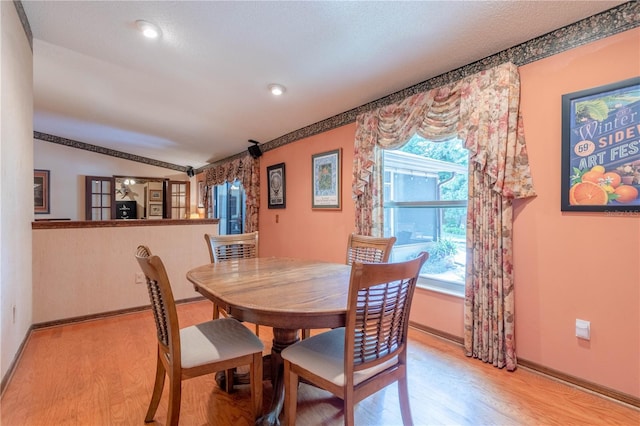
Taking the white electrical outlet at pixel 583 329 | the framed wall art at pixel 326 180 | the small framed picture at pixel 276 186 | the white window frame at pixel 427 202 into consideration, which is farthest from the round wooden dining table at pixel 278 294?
the small framed picture at pixel 276 186

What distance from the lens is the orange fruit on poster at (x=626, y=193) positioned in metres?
1.70

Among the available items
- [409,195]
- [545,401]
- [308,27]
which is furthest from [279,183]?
[545,401]

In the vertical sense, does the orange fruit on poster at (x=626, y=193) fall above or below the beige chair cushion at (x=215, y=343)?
above

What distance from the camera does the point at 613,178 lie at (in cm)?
177

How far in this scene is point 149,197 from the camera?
747 centimetres

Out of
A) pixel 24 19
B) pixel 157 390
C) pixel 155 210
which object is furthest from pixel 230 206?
pixel 157 390

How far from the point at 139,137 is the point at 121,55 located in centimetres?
328

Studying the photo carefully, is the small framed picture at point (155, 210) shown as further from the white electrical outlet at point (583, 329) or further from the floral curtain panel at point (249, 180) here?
the white electrical outlet at point (583, 329)

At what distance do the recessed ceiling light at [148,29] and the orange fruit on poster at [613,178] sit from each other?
3.01m

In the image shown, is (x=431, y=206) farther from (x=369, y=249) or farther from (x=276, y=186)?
(x=276, y=186)

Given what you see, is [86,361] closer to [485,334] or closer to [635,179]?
[485,334]

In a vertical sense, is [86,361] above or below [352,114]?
below

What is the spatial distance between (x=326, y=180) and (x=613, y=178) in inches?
102

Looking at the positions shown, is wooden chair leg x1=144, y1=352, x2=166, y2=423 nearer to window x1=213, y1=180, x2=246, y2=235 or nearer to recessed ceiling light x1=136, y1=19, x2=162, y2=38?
recessed ceiling light x1=136, y1=19, x2=162, y2=38
